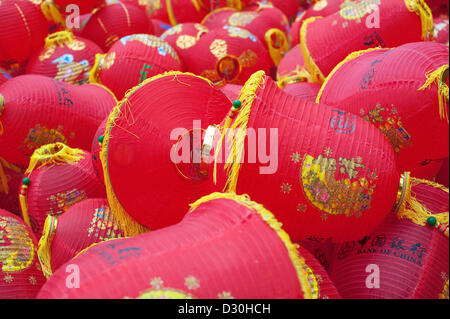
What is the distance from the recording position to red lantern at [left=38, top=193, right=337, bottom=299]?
2.34ft

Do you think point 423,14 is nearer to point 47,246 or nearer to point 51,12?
point 47,246

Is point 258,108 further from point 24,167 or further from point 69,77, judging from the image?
point 69,77

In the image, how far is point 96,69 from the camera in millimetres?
1935

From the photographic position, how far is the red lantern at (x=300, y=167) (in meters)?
0.98

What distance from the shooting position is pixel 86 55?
6.89 feet

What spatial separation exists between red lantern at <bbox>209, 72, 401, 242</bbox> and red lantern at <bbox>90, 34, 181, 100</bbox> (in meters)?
0.87

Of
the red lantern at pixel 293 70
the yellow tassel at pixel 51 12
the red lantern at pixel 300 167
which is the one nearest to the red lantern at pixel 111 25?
the yellow tassel at pixel 51 12

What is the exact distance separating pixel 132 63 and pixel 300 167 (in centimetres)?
105

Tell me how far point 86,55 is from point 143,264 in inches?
62.3

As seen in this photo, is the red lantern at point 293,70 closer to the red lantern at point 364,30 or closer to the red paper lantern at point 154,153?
the red lantern at point 364,30

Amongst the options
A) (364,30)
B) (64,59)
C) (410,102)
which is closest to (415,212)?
(410,102)

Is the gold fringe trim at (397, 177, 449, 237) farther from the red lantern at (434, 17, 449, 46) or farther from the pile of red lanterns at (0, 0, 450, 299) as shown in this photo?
the red lantern at (434, 17, 449, 46)

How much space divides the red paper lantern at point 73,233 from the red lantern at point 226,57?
891 mm
